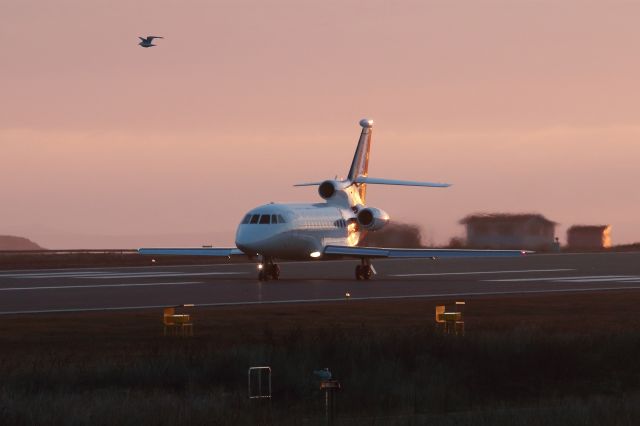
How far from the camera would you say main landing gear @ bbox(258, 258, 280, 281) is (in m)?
53.9

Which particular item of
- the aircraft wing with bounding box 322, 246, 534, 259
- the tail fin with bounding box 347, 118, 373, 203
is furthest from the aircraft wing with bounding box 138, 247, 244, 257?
the tail fin with bounding box 347, 118, 373, 203

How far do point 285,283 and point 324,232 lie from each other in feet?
20.4

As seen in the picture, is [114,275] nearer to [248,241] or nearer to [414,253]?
[248,241]

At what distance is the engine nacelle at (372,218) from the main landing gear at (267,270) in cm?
749

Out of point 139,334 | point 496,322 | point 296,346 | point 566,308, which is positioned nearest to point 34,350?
point 139,334

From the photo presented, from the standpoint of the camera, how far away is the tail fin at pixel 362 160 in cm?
6319

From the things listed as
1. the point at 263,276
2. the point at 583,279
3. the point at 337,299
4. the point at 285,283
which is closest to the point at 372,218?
the point at 263,276

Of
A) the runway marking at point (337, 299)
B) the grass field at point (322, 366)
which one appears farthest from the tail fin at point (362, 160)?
the grass field at point (322, 366)

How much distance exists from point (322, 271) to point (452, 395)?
44.4 m

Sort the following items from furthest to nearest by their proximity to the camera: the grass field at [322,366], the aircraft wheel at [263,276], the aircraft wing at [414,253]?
the aircraft wheel at [263,276]
the aircraft wing at [414,253]
the grass field at [322,366]

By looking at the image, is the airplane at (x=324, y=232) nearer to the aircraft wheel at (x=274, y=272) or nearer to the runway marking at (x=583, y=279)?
the aircraft wheel at (x=274, y=272)

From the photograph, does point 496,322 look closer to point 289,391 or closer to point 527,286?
point 289,391

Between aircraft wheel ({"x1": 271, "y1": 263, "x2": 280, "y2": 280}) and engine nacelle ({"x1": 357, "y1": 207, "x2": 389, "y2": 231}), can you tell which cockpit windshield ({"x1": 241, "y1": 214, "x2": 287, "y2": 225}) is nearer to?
aircraft wheel ({"x1": 271, "y1": 263, "x2": 280, "y2": 280})

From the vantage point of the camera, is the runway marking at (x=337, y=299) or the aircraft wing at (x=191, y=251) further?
the aircraft wing at (x=191, y=251)
